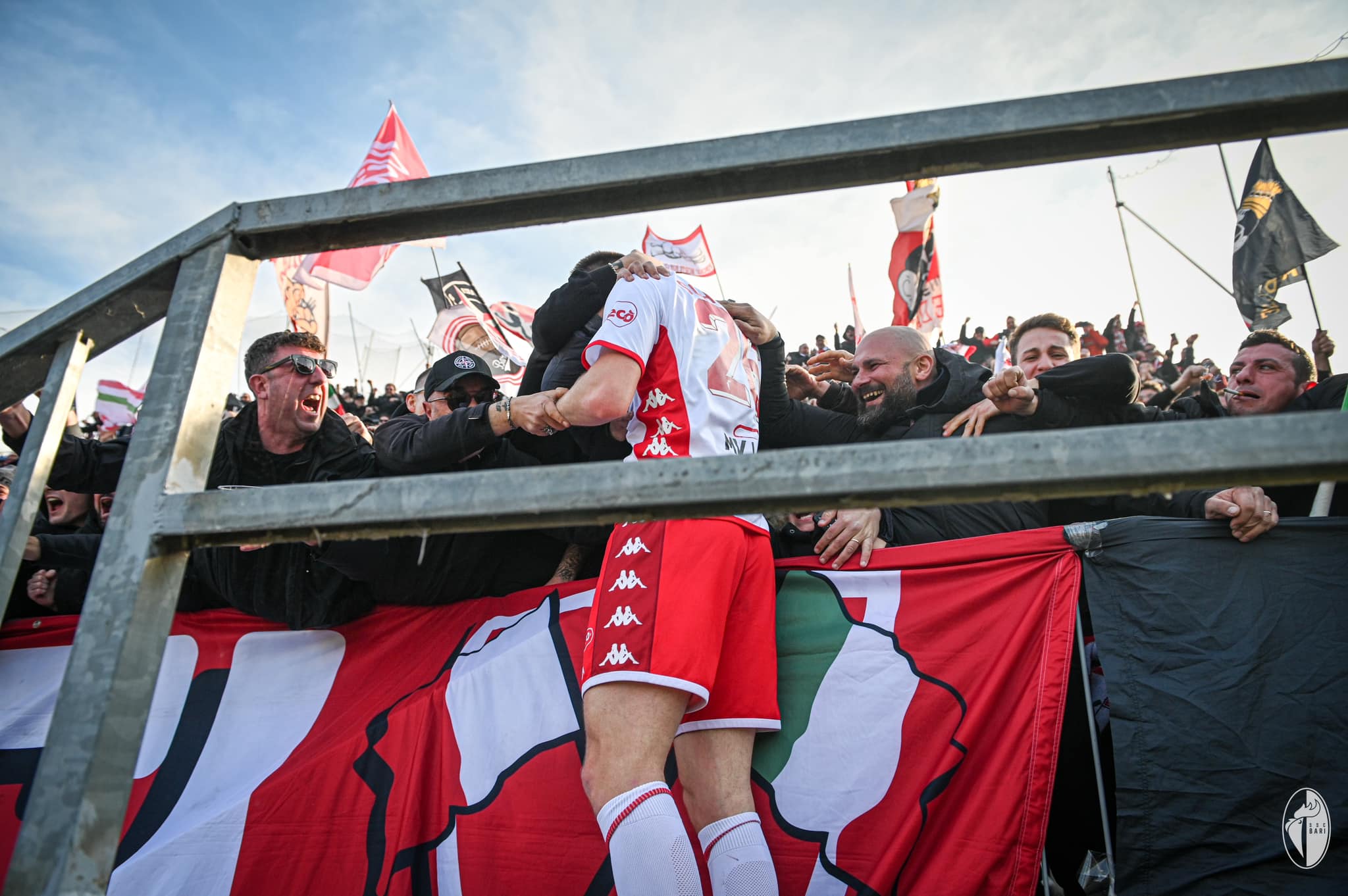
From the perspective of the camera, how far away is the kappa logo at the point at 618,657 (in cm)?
199

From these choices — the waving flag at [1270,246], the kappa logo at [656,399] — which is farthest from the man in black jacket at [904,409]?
the waving flag at [1270,246]

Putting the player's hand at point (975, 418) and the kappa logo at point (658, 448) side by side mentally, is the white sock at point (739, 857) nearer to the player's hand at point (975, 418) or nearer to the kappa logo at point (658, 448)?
the kappa logo at point (658, 448)

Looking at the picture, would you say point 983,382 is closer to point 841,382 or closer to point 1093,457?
point 841,382

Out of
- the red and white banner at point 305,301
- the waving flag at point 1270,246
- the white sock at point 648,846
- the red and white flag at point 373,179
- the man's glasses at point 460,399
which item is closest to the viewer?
the white sock at point 648,846

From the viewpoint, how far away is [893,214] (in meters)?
11.0

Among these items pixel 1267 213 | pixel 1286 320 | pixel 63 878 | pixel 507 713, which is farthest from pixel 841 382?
pixel 1267 213

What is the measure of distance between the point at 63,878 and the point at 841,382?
4040 mm

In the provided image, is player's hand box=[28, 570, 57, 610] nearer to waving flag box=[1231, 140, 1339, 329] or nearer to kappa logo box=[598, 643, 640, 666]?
kappa logo box=[598, 643, 640, 666]

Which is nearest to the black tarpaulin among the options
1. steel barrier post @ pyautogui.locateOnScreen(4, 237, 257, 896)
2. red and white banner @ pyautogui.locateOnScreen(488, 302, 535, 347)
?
steel barrier post @ pyautogui.locateOnScreen(4, 237, 257, 896)

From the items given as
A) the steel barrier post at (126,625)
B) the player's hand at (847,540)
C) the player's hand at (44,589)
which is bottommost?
the steel barrier post at (126,625)

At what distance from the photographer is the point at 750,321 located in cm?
309

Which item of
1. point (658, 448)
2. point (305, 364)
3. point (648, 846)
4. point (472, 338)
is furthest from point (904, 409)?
point (472, 338)

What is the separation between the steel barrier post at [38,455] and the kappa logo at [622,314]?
1.32m

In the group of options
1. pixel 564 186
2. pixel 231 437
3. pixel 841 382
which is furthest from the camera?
pixel 841 382
